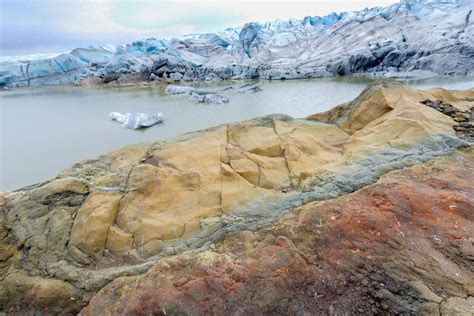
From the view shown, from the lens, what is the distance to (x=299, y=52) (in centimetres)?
3662

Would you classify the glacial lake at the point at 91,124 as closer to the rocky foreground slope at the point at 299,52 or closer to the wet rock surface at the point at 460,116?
the wet rock surface at the point at 460,116

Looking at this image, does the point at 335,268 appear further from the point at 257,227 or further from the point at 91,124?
the point at 91,124

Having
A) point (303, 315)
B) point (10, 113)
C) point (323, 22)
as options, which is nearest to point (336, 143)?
point (303, 315)

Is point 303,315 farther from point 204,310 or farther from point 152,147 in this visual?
point 152,147

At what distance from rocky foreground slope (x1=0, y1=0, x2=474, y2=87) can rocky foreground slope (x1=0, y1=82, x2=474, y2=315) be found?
22.4 m

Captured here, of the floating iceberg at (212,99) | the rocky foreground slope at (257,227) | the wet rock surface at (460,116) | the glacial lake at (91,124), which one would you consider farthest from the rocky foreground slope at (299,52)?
the rocky foreground slope at (257,227)

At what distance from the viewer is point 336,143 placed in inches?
208

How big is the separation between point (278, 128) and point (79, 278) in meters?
3.60

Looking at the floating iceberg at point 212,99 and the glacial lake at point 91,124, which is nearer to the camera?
the glacial lake at point 91,124

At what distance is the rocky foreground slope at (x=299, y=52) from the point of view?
84.0 ft

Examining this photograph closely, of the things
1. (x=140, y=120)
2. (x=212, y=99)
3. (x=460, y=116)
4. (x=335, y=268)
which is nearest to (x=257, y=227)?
(x=335, y=268)

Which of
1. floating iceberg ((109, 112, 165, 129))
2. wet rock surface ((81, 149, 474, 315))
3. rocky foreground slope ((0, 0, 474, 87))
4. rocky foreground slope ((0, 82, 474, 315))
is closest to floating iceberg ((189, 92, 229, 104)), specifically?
floating iceberg ((109, 112, 165, 129))

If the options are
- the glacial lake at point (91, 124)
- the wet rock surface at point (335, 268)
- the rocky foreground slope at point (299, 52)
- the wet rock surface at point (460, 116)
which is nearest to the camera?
the wet rock surface at point (335, 268)

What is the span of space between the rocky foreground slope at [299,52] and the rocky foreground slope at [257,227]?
73.6 ft
